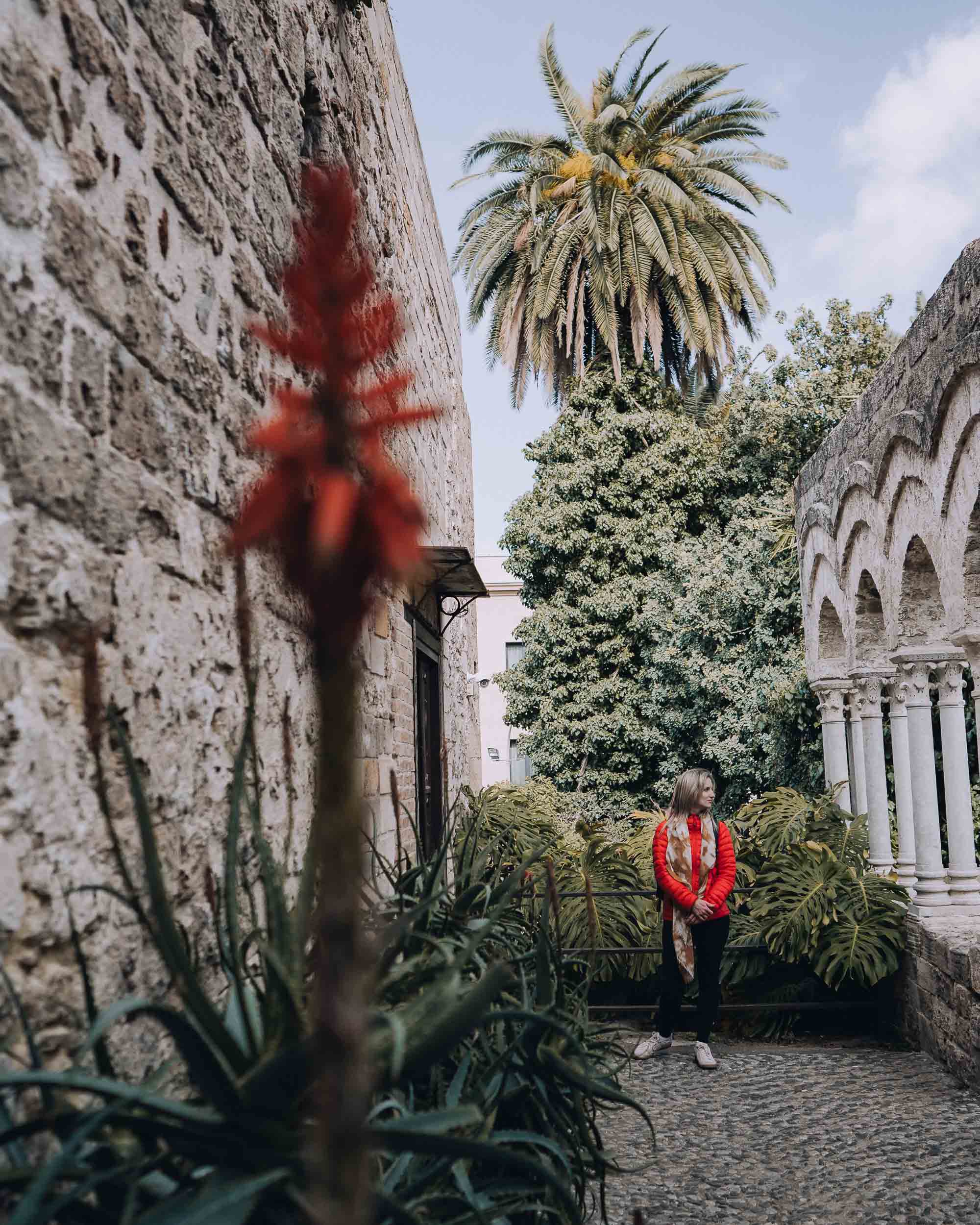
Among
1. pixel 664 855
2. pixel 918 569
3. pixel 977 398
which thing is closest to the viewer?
pixel 977 398

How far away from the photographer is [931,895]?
19.4ft

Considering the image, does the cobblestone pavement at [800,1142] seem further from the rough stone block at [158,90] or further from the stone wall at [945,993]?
the rough stone block at [158,90]

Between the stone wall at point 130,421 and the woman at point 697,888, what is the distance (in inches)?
114

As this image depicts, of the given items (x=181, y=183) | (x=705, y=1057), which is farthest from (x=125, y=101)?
(x=705, y=1057)

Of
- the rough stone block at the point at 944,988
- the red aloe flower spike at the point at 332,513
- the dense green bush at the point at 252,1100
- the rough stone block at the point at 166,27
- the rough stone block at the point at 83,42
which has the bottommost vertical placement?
the rough stone block at the point at 944,988

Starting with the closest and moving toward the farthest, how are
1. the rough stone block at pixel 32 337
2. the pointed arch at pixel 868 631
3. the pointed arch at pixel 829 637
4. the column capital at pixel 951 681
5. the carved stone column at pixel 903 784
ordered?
the rough stone block at pixel 32 337 < the column capital at pixel 951 681 < the carved stone column at pixel 903 784 < the pointed arch at pixel 868 631 < the pointed arch at pixel 829 637

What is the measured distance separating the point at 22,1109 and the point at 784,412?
14.9 m

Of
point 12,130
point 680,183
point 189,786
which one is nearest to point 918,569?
point 189,786

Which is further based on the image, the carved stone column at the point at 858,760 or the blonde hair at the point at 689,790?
the carved stone column at the point at 858,760

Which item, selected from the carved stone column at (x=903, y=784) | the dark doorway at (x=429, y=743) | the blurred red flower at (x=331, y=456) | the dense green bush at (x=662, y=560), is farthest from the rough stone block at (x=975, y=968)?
the dense green bush at (x=662, y=560)

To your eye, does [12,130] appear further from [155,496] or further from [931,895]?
[931,895]

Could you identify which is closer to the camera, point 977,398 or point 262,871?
point 262,871

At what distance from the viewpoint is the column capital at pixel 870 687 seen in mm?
7441

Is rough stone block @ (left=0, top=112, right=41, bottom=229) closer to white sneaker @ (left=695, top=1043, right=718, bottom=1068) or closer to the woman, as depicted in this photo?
the woman
